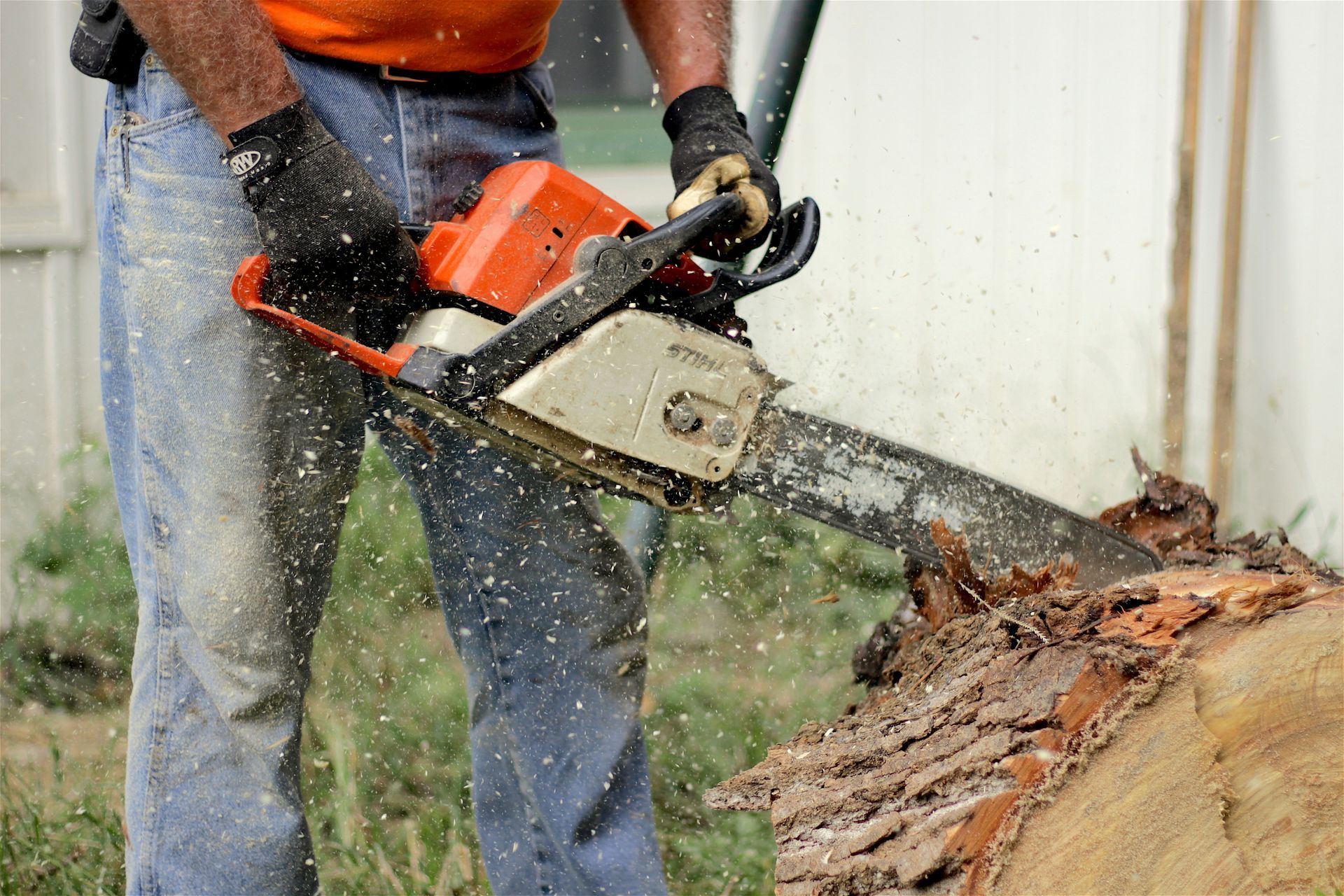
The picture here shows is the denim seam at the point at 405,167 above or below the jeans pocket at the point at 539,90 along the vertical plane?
below

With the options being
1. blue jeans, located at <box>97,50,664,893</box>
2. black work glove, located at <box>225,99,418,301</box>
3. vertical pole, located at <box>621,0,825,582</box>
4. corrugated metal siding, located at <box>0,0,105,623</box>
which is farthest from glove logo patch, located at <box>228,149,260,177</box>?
corrugated metal siding, located at <box>0,0,105,623</box>

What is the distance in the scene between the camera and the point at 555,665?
1728 mm

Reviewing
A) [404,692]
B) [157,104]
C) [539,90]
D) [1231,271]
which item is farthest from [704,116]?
[1231,271]

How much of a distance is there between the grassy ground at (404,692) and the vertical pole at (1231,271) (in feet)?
3.90

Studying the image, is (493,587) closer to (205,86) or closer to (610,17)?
(205,86)

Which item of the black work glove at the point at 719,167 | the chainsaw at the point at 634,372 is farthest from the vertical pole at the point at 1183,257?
the black work glove at the point at 719,167

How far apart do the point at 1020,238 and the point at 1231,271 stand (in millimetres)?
613

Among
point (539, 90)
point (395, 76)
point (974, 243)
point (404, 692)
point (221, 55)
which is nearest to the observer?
point (221, 55)

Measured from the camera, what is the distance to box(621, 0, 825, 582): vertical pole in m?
2.30

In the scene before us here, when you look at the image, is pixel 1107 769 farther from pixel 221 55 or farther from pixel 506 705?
pixel 221 55

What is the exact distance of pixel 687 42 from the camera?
5.74 feet

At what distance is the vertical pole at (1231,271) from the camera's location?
298 cm

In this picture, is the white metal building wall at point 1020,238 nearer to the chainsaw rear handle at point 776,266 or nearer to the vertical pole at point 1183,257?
the vertical pole at point 1183,257

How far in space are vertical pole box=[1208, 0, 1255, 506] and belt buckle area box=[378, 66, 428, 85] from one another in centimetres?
254
